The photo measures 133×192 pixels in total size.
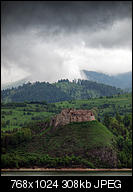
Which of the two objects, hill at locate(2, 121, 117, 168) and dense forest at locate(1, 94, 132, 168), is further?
dense forest at locate(1, 94, 132, 168)

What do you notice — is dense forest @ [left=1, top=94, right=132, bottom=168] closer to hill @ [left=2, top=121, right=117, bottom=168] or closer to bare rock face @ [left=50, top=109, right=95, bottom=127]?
hill @ [left=2, top=121, right=117, bottom=168]

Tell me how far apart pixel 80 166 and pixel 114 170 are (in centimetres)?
1467

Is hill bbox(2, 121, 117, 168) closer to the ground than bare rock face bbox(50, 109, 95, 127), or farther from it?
closer to the ground

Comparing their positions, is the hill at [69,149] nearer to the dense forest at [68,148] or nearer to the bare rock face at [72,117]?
the dense forest at [68,148]

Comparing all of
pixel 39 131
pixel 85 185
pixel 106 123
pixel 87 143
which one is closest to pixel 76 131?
pixel 87 143

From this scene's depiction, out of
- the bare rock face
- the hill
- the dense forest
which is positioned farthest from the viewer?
the bare rock face

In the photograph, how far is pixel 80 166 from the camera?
143 m

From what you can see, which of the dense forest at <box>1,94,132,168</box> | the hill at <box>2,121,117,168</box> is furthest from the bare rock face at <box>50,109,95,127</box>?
the dense forest at <box>1,94,132,168</box>

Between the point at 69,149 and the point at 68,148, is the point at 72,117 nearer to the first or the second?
the point at 68,148

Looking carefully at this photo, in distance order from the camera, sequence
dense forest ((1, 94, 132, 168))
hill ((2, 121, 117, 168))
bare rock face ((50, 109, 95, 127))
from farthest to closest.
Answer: bare rock face ((50, 109, 95, 127)) < dense forest ((1, 94, 132, 168)) < hill ((2, 121, 117, 168))

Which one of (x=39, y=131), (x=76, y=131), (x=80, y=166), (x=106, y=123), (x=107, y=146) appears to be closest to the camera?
(x=80, y=166)

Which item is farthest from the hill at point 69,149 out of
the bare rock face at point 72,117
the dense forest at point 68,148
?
the bare rock face at point 72,117

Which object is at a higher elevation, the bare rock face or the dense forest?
the bare rock face

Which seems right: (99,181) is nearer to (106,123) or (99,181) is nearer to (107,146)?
(107,146)
